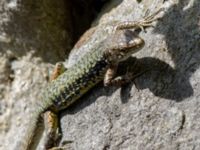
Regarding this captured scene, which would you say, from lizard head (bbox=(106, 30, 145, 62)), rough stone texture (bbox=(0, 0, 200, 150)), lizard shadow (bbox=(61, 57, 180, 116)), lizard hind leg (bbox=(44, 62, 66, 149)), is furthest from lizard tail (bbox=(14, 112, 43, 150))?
lizard head (bbox=(106, 30, 145, 62))

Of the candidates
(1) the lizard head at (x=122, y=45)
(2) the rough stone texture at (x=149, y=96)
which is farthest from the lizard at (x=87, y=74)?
(2) the rough stone texture at (x=149, y=96)

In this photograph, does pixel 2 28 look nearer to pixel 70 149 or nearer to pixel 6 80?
pixel 6 80

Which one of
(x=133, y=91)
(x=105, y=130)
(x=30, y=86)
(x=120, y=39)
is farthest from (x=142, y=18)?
(x=30, y=86)

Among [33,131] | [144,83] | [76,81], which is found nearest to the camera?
[144,83]

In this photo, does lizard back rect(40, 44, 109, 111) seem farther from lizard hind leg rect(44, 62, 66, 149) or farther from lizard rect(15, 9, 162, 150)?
lizard hind leg rect(44, 62, 66, 149)

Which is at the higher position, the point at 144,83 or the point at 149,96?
the point at 144,83

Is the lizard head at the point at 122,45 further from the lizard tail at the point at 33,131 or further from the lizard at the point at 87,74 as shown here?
the lizard tail at the point at 33,131

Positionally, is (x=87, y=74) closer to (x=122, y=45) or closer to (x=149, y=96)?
(x=122, y=45)

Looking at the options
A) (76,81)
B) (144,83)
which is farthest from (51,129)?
(144,83)
